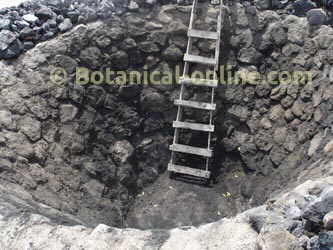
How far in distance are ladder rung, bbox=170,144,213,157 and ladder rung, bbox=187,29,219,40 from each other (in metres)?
1.54

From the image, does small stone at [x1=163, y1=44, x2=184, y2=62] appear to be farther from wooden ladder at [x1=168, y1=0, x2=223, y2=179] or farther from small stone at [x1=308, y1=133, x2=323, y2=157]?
small stone at [x1=308, y1=133, x2=323, y2=157]

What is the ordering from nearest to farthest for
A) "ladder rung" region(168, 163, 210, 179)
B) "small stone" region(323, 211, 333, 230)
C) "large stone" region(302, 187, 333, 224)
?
"small stone" region(323, 211, 333, 230) → "large stone" region(302, 187, 333, 224) → "ladder rung" region(168, 163, 210, 179)

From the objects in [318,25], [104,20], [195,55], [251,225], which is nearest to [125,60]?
[104,20]

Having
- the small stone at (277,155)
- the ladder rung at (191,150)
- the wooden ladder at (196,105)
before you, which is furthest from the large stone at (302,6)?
the ladder rung at (191,150)

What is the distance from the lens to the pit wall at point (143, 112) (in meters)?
4.73

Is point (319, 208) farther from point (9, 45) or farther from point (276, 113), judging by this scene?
point (9, 45)

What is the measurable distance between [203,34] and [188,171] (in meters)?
1.91

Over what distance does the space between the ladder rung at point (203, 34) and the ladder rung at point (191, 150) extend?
1.54 m

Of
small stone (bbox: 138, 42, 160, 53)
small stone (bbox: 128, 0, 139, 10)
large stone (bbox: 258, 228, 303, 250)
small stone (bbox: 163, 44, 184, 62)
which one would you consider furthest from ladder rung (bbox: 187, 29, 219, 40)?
large stone (bbox: 258, 228, 303, 250)

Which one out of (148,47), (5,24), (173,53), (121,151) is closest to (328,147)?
(173,53)

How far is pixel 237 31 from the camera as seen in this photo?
5891mm

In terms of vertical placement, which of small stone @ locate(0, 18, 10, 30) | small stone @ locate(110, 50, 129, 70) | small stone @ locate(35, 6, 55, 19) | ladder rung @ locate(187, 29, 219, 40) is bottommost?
small stone @ locate(110, 50, 129, 70)

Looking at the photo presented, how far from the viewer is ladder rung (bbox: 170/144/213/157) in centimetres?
556

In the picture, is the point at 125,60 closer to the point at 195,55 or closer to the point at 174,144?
the point at 195,55
